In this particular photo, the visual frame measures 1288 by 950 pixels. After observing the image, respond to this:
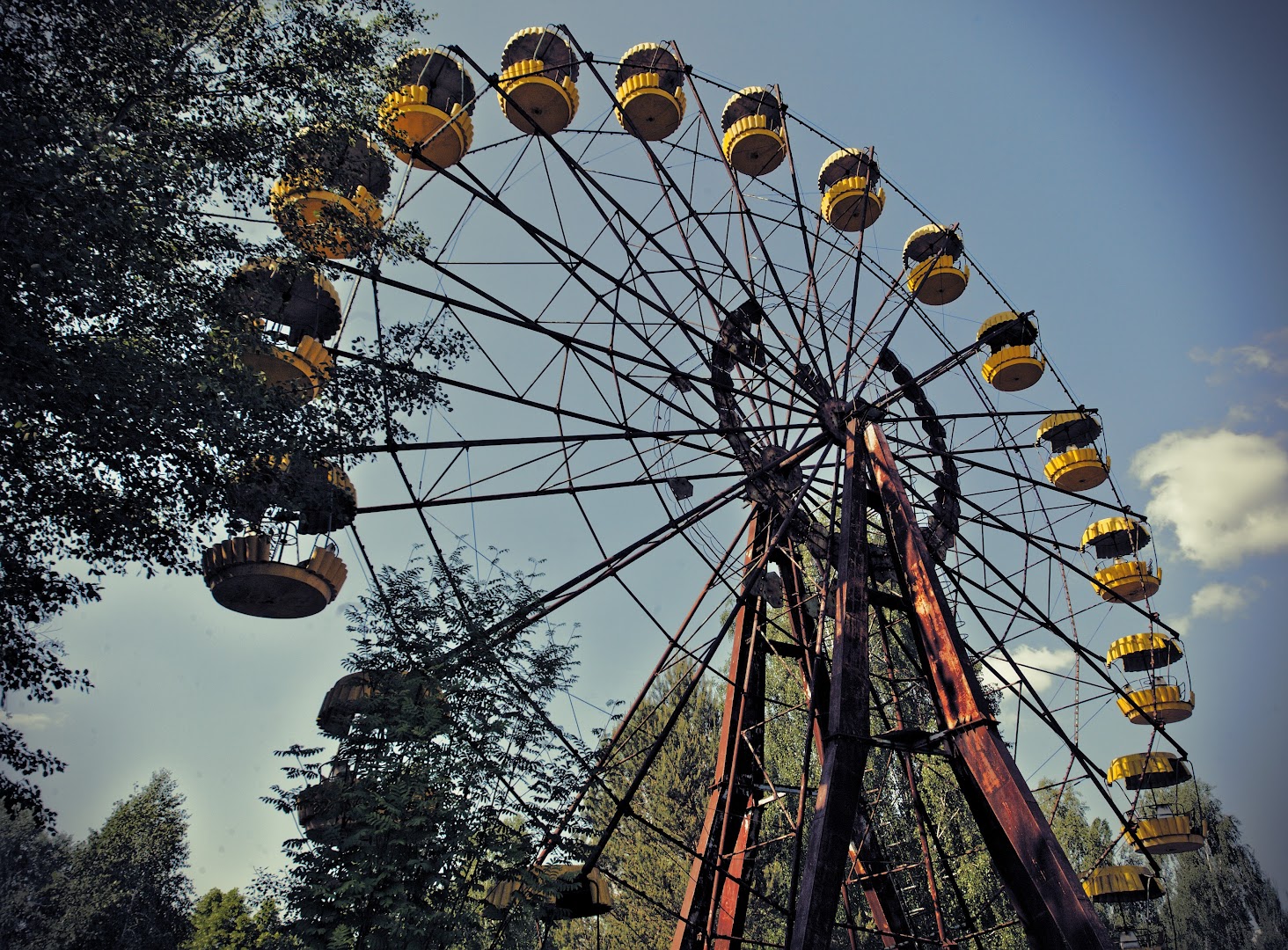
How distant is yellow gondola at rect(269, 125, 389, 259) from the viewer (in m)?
8.79

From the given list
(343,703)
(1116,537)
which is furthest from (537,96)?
(1116,537)

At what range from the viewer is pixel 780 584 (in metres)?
12.2

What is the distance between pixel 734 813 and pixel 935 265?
35.2ft

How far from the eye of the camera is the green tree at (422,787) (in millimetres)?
7223

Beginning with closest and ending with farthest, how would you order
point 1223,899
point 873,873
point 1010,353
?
point 873,873 < point 1010,353 < point 1223,899

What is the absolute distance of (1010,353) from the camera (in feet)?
48.0

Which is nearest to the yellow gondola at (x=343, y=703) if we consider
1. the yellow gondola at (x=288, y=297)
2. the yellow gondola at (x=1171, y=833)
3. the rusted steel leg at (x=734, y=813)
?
the yellow gondola at (x=288, y=297)

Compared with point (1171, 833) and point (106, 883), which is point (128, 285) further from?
point (106, 883)

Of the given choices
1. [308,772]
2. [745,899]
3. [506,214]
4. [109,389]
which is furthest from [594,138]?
[745,899]

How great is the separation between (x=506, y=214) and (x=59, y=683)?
6.45m

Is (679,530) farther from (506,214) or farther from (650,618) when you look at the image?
(506,214)

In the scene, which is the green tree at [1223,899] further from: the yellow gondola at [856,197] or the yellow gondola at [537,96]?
the yellow gondola at [537,96]

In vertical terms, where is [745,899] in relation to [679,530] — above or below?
→ below

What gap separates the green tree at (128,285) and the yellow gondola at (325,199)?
0.18 m
